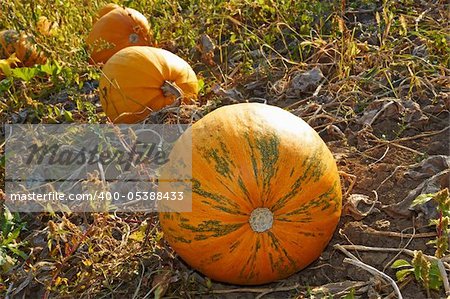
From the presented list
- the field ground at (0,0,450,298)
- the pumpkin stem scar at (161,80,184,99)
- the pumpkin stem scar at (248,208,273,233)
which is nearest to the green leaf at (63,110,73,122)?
the field ground at (0,0,450,298)

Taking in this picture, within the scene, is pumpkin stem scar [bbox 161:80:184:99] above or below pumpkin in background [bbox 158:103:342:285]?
below

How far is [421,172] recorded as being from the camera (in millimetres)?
3076

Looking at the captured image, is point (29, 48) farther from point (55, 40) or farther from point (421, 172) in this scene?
point (421, 172)

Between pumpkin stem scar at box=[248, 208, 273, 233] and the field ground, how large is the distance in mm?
317

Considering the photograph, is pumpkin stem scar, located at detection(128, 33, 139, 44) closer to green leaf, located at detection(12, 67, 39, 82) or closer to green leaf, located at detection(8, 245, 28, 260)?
green leaf, located at detection(12, 67, 39, 82)

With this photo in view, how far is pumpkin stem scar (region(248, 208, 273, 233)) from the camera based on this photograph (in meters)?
2.57

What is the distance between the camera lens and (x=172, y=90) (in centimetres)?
400

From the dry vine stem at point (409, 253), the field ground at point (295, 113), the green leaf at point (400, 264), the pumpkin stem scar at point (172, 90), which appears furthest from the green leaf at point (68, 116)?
the green leaf at point (400, 264)

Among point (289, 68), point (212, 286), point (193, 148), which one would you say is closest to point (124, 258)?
point (212, 286)

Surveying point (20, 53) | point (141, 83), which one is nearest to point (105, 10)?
point (20, 53)

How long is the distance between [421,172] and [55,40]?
2897 mm

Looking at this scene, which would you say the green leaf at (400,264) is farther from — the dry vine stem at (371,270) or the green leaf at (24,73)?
the green leaf at (24,73)

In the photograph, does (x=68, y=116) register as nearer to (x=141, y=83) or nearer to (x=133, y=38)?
(x=141, y=83)

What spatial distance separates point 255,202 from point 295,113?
1345 mm
